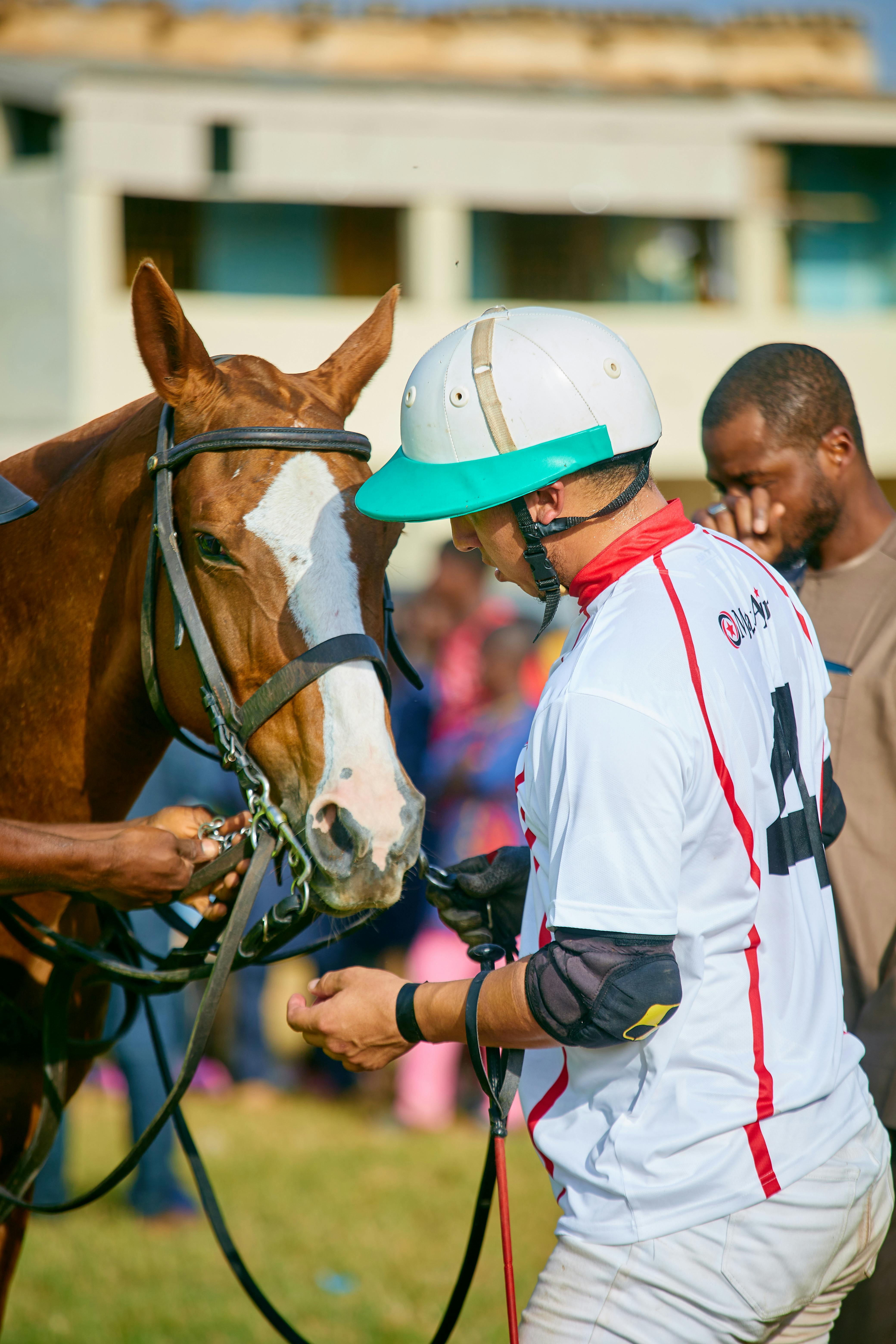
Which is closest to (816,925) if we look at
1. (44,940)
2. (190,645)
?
(190,645)

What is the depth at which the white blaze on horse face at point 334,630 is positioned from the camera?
213 centimetres

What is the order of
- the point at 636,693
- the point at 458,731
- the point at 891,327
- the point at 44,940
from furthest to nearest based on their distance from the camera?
the point at 891,327, the point at 458,731, the point at 44,940, the point at 636,693

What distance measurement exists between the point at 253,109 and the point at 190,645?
61.2 ft

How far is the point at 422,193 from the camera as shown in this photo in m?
19.7

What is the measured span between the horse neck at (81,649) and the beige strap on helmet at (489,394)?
2.78ft

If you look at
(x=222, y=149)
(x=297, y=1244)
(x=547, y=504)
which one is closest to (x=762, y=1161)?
(x=547, y=504)

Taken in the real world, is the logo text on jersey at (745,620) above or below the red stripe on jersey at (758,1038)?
above

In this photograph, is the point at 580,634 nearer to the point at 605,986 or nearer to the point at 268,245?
the point at 605,986

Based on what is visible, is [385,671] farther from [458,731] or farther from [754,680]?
[458,731]

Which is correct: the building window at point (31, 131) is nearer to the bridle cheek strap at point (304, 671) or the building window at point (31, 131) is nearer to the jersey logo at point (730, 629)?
the bridle cheek strap at point (304, 671)

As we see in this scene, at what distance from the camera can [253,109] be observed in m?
18.7

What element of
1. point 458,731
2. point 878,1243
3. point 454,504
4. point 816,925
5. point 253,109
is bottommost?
point 458,731

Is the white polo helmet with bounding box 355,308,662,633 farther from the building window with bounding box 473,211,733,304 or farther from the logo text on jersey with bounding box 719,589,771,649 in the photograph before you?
the building window with bounding box 473,211,733,304

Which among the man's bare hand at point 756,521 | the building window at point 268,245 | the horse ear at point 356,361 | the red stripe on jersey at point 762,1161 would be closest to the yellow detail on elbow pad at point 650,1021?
the red stripe on jersey at point 762,1161
